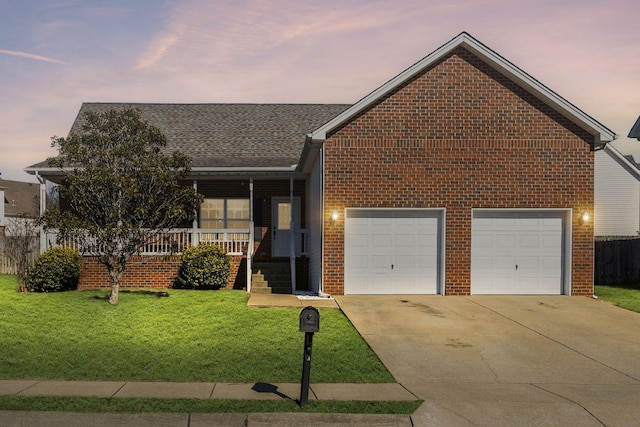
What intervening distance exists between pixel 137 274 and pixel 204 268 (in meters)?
2.42

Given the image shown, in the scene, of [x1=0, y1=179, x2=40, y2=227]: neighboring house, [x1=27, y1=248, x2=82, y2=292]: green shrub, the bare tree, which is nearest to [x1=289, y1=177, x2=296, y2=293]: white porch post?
the bare tree

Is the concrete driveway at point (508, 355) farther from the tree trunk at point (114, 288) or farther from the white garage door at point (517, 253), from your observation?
the tree trunk at point (114, 288)

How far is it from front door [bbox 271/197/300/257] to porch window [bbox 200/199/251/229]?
3.35 ft

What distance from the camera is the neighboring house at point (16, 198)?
152ft

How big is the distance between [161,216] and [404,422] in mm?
10836

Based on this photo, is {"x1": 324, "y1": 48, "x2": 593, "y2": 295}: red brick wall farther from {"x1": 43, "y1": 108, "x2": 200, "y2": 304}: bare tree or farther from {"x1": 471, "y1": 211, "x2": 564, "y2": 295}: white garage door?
{"x1": 43, "y1": 108, "x2": 200, "y2": 304}: bare tree

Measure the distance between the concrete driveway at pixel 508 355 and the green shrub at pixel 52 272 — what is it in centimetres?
831

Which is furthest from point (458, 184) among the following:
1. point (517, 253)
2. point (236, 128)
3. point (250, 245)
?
point (236, 128)

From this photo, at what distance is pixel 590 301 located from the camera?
600 inches

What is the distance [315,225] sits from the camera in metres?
17.0

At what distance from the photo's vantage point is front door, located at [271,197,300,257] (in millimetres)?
20344

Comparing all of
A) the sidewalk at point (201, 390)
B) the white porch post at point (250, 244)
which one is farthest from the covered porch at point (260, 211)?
the sidewalk at point (201, 390)

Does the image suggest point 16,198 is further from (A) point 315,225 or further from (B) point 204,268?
(A) point 315,225

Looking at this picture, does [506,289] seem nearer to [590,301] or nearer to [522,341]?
[590,301]
